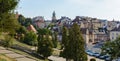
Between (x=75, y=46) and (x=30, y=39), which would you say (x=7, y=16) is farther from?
(x=30, y=39)

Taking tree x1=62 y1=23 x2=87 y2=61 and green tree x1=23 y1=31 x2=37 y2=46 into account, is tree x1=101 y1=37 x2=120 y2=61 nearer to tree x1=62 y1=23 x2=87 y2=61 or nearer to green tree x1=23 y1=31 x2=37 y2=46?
tree x1=62 y1=23 x2=87 y2=61

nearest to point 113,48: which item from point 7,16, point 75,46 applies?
point 7,16

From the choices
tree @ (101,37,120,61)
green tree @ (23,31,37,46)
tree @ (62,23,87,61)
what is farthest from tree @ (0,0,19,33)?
green tree @ (23,31,37,46)

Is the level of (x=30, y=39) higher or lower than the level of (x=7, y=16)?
lower

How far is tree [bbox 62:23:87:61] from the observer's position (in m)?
52.8

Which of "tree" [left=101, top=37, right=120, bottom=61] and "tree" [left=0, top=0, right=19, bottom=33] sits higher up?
"tree" [left=0, top=0, right=19, bottom=33]

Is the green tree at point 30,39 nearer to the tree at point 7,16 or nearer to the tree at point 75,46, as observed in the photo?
the tree at point 75,46

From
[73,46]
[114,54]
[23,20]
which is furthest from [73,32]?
[23,20]

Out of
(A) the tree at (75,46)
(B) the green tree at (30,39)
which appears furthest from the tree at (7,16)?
(B) the green tree at (30,39)

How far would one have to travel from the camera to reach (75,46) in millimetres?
53719

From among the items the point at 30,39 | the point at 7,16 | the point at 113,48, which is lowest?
the point at 30,39

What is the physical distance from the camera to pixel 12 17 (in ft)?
98.5

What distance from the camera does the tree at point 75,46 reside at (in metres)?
52.8

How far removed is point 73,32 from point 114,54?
18528 millimetres
